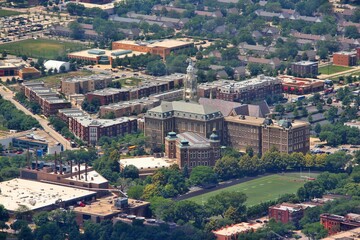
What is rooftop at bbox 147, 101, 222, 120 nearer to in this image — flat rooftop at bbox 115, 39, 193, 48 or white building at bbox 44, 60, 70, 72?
white building at bbox 44, 60, 70, 72

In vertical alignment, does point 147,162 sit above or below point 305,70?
above

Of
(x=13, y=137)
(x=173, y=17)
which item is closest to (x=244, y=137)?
(x=13, y=137)

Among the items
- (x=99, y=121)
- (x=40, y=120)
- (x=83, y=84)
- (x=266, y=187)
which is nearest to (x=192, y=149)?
(x=266, y=187)

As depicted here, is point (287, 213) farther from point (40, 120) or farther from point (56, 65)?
point (56, 65)

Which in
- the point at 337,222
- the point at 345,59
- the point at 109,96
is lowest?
the point at 345,59

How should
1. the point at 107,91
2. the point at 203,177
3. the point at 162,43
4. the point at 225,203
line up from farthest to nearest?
the point at 162,43
the point at 107,91
the point at 203,177
the point at 225,203

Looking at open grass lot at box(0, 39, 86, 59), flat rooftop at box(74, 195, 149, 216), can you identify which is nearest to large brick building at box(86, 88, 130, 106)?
open grass lot at box(0, 39, 86, 59)
